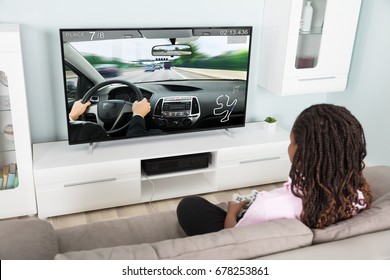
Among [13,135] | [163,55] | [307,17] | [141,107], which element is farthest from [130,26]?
[307,17]

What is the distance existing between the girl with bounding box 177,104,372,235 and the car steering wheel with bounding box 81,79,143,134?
157 centimetres

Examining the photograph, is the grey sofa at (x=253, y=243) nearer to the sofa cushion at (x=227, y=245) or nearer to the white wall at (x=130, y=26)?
the sofa cushion at (x=227, y=245)

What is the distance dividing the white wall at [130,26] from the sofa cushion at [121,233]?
4.07 ft

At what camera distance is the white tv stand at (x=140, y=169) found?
2712 millimetres

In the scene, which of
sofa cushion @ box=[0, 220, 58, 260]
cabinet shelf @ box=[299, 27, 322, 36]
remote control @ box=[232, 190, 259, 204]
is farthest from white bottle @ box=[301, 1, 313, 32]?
sofa cushion @ box=[0, 220, 58, 260]

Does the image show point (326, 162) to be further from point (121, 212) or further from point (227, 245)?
point (121, 212)

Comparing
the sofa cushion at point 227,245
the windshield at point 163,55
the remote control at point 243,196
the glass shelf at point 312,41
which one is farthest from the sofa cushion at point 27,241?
the glass shelf at point 312,41

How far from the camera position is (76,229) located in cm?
198

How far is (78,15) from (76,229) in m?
1.47

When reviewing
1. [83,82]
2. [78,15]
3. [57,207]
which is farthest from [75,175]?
[78,15]

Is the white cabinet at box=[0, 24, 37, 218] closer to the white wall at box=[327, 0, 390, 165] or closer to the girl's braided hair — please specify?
the girl's braided hair

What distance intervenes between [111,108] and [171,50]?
563 millimetres

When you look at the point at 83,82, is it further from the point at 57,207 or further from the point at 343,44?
the point at 343,44

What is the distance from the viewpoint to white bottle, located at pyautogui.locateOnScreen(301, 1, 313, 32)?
3.04 m
